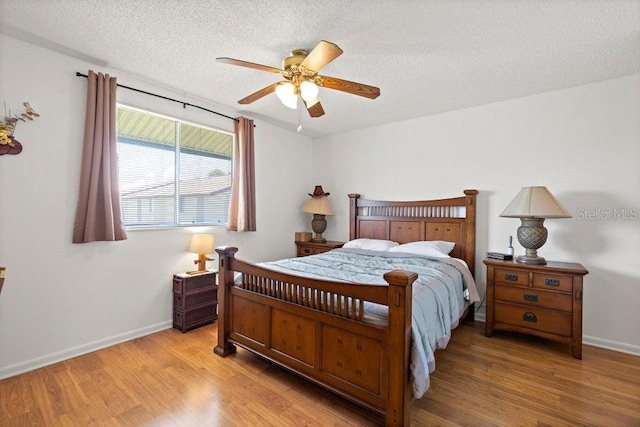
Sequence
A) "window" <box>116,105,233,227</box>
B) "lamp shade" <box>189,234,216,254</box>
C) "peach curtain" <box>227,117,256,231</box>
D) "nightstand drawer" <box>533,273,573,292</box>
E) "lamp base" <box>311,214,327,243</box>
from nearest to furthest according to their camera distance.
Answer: "nightstand drawer" <box>533,273,573,292</box>, "window" <box>116,105,233,227</box>, "lamp shade" <box>189,234,216,254</box>, "peach curtain" <box>227,117,256,231</box>, "lamp base" <box>311,214,327,243</box>

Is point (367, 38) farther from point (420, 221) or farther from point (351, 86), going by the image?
point (420, 221)

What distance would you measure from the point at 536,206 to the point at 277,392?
2776 mm

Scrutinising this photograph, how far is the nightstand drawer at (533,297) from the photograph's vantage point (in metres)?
2.65

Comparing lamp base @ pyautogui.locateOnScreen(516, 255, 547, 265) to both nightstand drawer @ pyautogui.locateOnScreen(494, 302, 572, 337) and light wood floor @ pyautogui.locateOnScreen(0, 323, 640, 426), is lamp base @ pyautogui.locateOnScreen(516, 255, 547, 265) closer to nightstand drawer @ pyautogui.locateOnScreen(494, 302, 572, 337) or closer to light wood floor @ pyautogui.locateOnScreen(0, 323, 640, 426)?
nightstand drawer @ pyautogui.locateOnScreen(494, 302, 572, 337)

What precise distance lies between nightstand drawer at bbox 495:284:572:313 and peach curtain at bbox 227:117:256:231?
2.94m

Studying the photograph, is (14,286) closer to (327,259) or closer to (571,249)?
(327,259)

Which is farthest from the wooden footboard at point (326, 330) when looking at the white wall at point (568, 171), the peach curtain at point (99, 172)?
the white wall at point (568, 171)

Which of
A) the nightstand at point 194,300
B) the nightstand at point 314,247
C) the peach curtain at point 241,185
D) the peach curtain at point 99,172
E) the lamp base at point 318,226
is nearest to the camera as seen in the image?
the peach curtain at point 99,172

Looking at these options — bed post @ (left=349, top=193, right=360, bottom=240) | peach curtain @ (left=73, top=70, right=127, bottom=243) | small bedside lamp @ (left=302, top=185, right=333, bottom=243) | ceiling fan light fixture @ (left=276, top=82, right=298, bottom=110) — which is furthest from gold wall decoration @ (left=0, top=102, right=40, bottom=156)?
bed post @ (left=349, top=193, right=360, bottom=240)

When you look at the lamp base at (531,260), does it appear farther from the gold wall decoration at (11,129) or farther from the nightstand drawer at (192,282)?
the gold wall decoration at (11,129)

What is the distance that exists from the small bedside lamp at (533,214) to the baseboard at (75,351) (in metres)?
3.80

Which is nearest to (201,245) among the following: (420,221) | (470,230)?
(420,221)

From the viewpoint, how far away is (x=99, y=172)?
8.49ft

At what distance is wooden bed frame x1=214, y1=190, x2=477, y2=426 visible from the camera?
163cm
